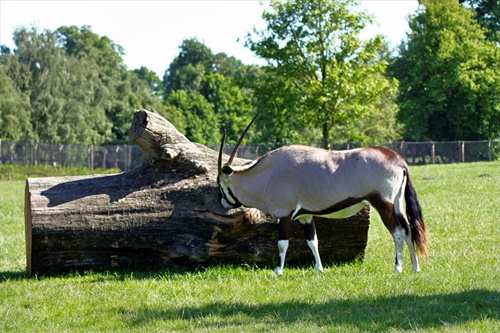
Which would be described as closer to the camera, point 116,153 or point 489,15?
point 116,153

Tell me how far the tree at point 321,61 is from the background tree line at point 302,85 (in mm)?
76

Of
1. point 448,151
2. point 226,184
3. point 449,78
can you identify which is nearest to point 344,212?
point 226,184

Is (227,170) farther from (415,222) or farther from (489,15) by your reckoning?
(489,15)

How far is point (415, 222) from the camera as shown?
36.5ft

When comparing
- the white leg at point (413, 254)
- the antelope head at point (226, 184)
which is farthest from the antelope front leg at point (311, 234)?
the white leg at point (413, 254)

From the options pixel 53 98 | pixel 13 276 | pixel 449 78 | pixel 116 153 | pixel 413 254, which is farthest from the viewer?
pixel 53 98

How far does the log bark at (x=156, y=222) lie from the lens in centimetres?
1164

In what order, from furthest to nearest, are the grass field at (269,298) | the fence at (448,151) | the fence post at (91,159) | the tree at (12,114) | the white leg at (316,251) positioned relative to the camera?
the tree at (12,114), the fence post at (91,159), the fence at (448,151), the white leg at (316,251), the grass field at (269,298)

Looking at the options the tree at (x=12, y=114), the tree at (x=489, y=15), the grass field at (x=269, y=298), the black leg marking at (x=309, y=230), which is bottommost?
the grass field at (x=269, y=298)

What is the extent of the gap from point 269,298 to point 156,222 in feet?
9.87

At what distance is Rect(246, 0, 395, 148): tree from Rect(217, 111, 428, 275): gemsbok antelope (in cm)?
3714

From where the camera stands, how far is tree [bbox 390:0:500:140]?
211 ft

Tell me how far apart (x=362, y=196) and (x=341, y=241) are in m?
1.71

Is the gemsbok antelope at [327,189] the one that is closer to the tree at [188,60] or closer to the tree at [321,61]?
the tree at [321,61]
